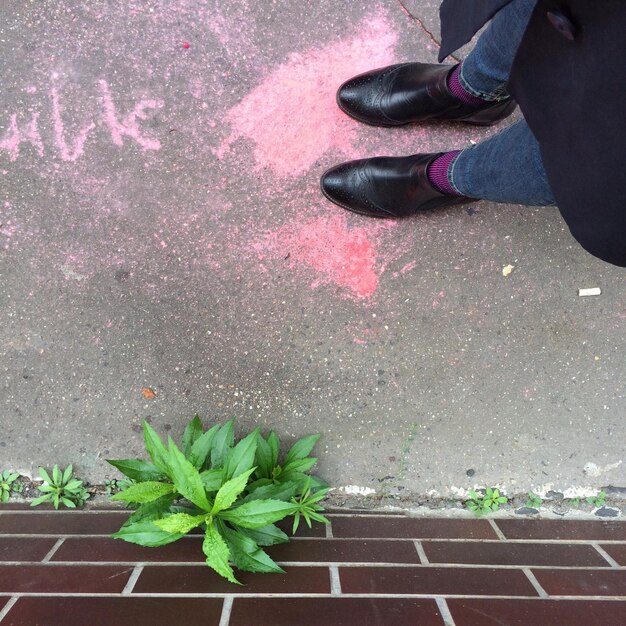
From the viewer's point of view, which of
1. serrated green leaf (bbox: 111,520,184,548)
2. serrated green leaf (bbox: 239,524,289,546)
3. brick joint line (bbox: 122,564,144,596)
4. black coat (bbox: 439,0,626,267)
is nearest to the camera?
black coat (bbox: 439,0,626,267)

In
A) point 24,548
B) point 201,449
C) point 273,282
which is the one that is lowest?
point 24,548

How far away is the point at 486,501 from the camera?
211cm

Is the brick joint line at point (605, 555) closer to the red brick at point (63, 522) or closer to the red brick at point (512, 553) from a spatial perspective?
the red brick at point (512, 553)

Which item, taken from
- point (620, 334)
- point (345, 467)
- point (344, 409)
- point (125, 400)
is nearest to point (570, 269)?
point (620, 334)

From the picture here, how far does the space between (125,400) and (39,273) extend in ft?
2.05

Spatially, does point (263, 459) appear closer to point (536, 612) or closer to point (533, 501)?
point (536, 612)

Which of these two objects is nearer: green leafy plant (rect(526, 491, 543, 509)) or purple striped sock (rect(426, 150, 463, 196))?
purple striped sock (rect(426, 150, 463, 196))

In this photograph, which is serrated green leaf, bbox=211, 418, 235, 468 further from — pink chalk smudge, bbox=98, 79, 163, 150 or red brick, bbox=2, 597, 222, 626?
pink chalk smudge, bbox=98, 79, 163, 150

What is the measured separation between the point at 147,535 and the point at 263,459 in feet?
1.59

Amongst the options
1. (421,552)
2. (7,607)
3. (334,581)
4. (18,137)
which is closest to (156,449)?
(7,607)

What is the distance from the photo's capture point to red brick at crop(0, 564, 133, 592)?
1538mm

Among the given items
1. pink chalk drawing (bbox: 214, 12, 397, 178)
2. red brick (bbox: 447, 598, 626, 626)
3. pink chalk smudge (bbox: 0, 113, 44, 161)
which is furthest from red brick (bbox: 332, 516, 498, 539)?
pink chalk smudge (bbox: 0, 113, 44, 161)

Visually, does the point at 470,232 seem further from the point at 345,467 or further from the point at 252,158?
the point at 345,467

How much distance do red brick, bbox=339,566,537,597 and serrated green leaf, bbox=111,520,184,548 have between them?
57cm
